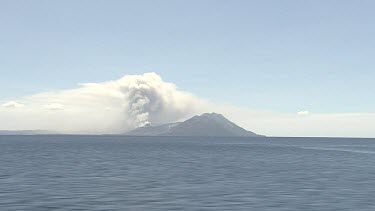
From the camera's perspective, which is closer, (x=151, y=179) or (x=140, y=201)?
(x=140, y=201)

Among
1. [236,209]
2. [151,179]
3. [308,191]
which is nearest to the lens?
[236,209]

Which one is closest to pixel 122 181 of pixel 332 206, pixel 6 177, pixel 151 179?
pixel 151 179

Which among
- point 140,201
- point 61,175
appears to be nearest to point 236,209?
point 140,201

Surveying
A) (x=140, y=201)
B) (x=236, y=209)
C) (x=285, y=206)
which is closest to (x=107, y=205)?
(x=140, y=201)

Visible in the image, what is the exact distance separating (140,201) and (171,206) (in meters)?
3.62

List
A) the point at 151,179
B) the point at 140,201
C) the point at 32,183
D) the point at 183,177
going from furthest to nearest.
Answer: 1. the point at 183,177
2. the point at 151,179
3. the point at 32,183
4. the point at 140,201

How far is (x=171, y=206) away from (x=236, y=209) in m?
5.47

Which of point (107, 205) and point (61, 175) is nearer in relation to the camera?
point (107, 205)

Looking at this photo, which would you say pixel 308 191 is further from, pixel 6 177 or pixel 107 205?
pixel 6 177

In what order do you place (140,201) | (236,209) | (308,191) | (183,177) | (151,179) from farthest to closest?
1. (183,177)
2. (151,179)
3. (308,191)
4. (140,201)
5. (236,209)

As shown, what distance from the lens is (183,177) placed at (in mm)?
62781

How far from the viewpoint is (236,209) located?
3684 cm

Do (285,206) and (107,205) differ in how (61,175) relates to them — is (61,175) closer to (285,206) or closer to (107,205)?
(107,205)

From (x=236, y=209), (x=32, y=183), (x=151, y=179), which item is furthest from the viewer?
(x=151, y=179)
